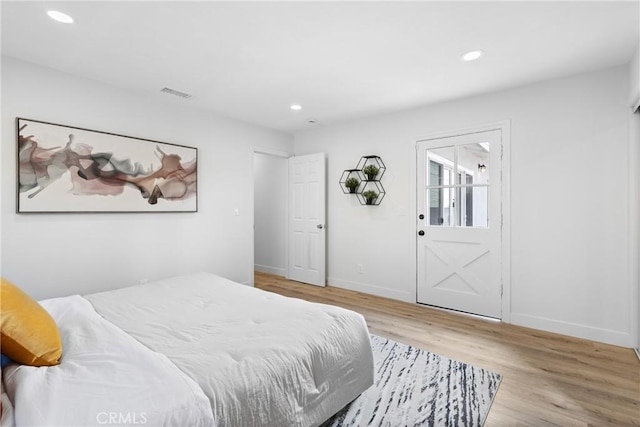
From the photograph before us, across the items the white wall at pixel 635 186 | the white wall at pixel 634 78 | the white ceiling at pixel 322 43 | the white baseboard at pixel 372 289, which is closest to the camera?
the white ceiling at pixel 322 43

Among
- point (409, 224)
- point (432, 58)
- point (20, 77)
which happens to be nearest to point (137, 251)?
point (20, 77)

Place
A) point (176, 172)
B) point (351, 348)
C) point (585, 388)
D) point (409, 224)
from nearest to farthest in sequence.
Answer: point (351, 348), point (585, 388), point (176, 172), point (409, 224)

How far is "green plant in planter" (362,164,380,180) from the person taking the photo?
4.27m

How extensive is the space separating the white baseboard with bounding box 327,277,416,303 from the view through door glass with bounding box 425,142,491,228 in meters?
1.01

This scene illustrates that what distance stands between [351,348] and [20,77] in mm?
3489

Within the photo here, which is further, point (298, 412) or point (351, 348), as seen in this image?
point (351, 348)

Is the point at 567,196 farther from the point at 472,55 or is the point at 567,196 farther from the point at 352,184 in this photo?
the point at 352,184

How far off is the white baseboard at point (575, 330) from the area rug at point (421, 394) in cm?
128

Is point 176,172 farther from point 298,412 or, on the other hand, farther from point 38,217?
point 298,412

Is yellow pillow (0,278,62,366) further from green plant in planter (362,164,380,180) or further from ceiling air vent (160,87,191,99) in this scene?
green plant in planter (362,164,380,180)

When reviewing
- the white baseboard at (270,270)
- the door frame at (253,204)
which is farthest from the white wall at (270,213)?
the door frame at (253,204)

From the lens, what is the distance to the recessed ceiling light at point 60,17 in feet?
6.77

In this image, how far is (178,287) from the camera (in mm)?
2531

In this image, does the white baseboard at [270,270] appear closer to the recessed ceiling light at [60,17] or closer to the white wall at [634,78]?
the recessed ceiling light at [60,17]
